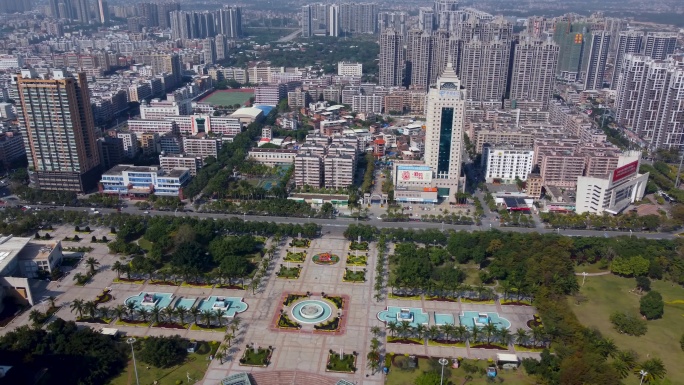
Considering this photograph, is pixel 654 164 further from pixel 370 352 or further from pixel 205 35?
pixel 205 35

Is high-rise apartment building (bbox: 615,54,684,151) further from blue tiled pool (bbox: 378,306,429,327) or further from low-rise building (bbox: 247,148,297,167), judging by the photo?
blue tiled pool (bbox: 378,306,429,327)

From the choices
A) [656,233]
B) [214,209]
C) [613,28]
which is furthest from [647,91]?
[214,209]

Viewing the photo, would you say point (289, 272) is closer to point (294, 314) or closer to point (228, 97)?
point (294, 314)

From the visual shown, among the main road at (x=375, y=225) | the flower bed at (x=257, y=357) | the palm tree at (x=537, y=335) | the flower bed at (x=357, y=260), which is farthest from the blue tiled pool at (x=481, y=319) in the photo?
the main road at (x=375, y=225)

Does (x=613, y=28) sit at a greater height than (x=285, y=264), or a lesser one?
greater

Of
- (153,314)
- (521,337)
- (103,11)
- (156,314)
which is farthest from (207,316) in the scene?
(103,11)
